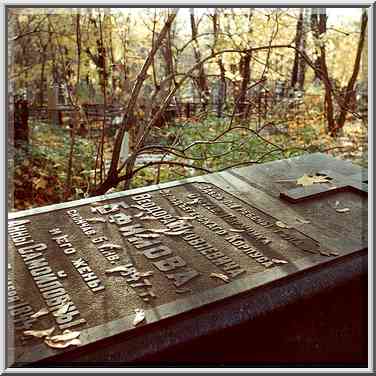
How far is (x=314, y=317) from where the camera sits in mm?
2785

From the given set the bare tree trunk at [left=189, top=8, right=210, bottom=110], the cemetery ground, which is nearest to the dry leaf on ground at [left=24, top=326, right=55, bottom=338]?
the cemetery ground

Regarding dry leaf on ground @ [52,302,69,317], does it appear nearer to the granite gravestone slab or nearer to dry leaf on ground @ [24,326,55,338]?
the granite gravestone slab

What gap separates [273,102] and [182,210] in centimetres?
762

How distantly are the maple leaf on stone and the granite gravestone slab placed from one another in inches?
3.0

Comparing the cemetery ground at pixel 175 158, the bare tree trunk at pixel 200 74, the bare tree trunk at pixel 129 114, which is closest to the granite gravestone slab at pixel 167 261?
the bare tree trunk at pixel 129 114

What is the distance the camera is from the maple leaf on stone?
4102 mm

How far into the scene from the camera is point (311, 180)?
4152 millimetres

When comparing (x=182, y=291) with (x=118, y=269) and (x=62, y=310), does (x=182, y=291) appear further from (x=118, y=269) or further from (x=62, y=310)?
(x=62, y=310)

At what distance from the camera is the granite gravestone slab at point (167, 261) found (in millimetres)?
2219

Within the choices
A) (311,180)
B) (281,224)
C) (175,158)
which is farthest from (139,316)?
(175,158)

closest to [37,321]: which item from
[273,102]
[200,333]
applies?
[200,333]

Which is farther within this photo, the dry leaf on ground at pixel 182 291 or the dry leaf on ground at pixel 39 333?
the dry leaf on ground at pixel 182 291

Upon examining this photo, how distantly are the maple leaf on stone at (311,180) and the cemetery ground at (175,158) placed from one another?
1798mm

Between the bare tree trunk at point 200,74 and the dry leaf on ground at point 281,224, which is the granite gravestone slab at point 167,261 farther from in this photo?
the bare tree trunk at point 200,74
